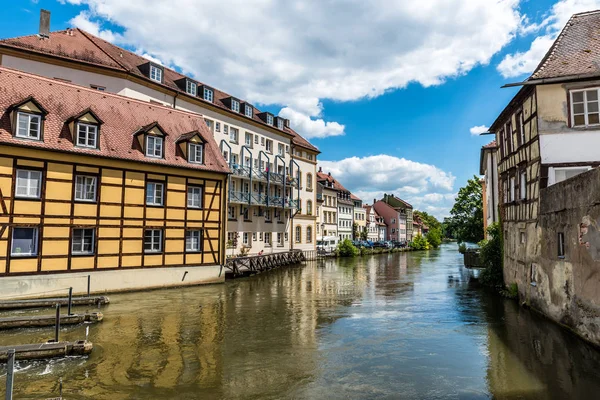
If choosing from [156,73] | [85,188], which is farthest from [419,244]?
[85,188]

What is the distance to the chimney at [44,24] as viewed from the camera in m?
24.8

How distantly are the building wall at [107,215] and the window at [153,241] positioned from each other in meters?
0.27

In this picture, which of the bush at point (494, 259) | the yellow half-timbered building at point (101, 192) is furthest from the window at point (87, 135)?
the bush at point (494, 259)

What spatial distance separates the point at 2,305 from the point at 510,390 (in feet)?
54.0

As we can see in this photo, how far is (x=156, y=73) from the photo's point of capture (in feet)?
97.6

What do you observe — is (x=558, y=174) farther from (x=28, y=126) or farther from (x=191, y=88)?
(x=191, y=88)

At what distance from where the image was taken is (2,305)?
14734mm

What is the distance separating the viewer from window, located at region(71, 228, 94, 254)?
1823cm

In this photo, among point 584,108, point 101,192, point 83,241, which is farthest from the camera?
point 101,192

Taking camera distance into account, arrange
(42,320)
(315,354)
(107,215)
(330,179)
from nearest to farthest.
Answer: (315,354) < (42,320) < (107,215) < (330,179)

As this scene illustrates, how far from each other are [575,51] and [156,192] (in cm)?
1953

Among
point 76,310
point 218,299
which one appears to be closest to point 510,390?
point 218,299

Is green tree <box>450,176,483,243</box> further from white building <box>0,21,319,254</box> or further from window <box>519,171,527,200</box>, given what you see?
window <box>519,171,527,200</box>

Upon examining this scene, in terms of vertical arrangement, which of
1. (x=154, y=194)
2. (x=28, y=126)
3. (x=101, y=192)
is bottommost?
(x=101, y=192)
